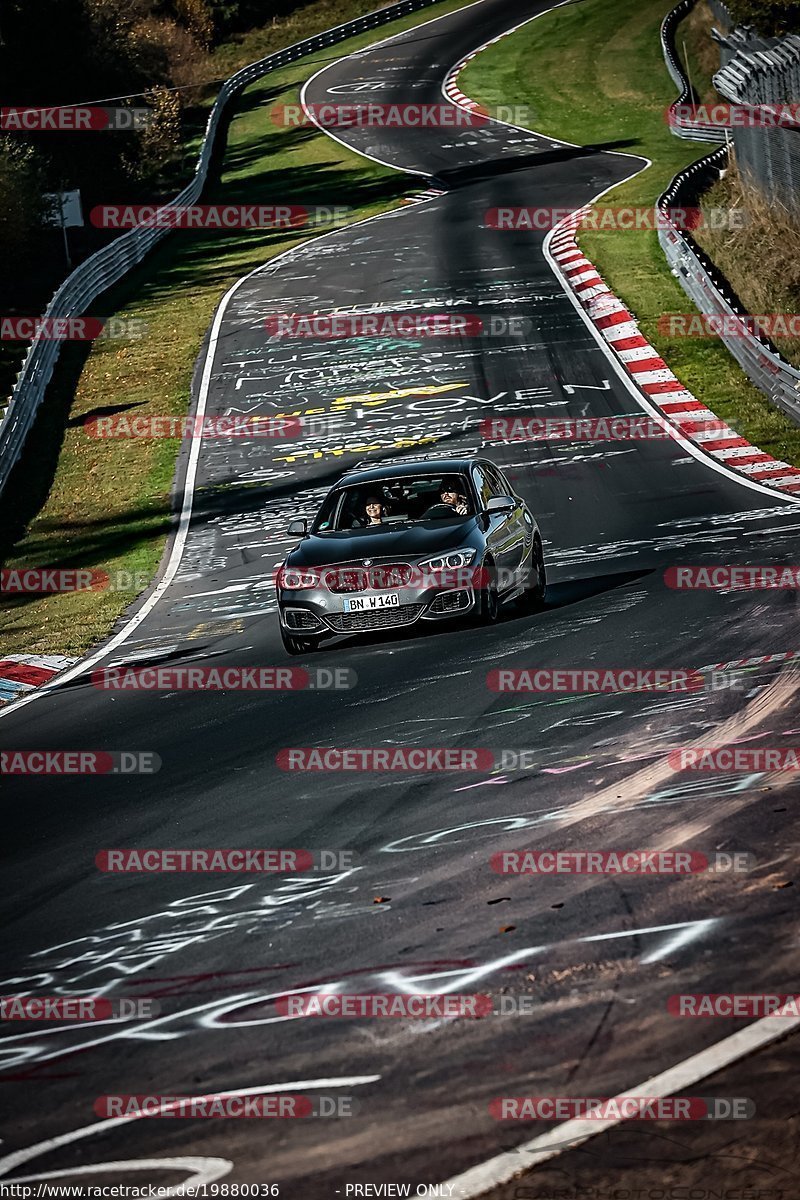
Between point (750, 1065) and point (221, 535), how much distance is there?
59.3 feet

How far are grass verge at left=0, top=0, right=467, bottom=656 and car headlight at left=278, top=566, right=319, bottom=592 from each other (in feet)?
13.5

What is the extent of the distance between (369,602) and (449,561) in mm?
733

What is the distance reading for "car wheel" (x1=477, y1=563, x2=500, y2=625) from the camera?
13133mm

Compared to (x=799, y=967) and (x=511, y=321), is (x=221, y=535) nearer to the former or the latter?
(x=511, y=321)

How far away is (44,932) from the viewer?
6977 millimetres

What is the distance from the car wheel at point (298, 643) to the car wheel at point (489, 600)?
4.55 feet

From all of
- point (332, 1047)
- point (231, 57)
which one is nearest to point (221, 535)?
point (332, 1047)

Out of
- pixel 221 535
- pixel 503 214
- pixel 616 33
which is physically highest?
pixel 616 33

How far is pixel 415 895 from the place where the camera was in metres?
6.78
